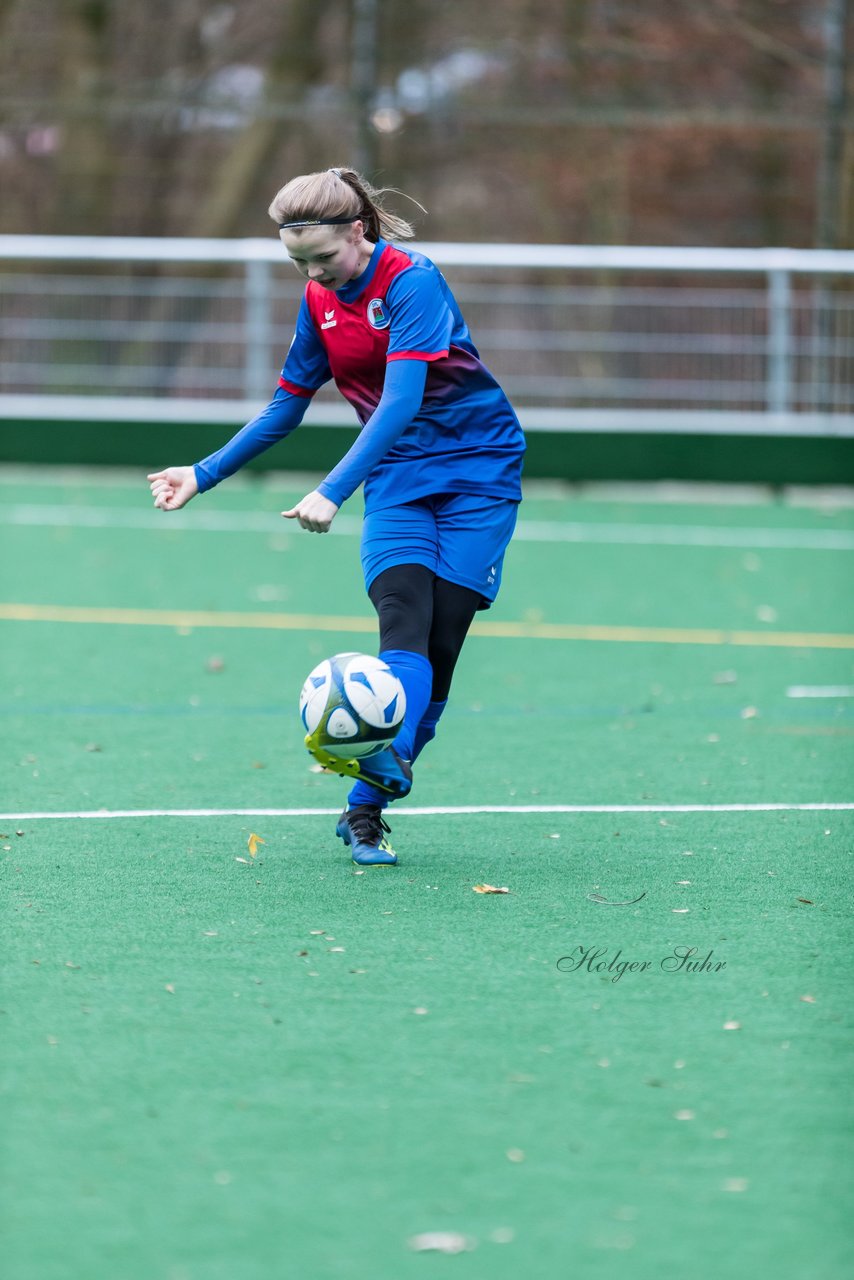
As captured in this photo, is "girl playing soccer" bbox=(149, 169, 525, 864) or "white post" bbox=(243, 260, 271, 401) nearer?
"girl playing soccer" bbox=(149, 169, 525, 864)

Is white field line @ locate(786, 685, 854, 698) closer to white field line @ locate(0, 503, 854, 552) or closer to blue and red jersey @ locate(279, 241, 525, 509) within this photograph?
blue and red jersey @ locate(279, 241, 525, 509)

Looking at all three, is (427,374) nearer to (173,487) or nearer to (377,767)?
(173,487)

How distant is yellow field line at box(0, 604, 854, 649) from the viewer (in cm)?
941

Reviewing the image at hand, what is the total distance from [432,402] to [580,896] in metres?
1.36

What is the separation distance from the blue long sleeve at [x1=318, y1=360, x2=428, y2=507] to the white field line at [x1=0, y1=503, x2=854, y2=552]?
26.3ft

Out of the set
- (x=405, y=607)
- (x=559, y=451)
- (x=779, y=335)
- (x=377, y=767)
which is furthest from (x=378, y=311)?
(x=779, y=335)

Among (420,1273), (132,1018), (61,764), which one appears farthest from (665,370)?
(420,1273)

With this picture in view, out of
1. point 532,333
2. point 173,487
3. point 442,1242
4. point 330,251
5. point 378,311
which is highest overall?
point 330,251

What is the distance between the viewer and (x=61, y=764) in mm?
6566

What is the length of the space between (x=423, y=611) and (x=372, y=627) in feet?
13.9

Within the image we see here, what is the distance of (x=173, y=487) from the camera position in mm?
5270

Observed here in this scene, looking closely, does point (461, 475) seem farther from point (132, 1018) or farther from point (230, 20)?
point (230, 20)
